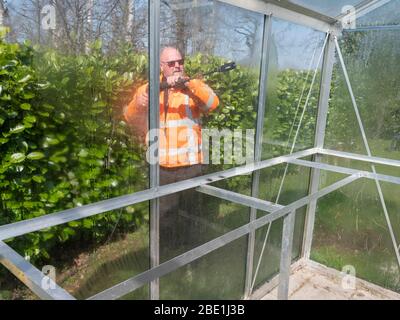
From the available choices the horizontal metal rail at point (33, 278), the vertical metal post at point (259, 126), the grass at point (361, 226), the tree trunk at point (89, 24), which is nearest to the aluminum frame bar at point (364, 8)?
the vertical metal post at point (259, 126)

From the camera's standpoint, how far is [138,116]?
160 centimetres

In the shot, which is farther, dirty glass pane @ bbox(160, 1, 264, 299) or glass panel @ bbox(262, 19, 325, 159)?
glass panel @ bbox(262, 19, 325, 159)

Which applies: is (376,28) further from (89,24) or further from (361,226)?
(89,24)

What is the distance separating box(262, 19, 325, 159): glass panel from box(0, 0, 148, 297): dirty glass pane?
1.06 m

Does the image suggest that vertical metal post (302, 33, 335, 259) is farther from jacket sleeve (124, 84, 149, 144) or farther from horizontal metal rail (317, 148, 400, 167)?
jacket sleeve (124, 84, 149, 144)

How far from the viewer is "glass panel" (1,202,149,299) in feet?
5.01

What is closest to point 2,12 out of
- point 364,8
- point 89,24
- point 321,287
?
point 89,24

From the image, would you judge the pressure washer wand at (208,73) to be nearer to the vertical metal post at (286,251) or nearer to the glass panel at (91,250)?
the glass panel at (91,250)

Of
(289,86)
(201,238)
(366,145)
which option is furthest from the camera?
(366,145)

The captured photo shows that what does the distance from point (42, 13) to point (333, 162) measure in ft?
8.25

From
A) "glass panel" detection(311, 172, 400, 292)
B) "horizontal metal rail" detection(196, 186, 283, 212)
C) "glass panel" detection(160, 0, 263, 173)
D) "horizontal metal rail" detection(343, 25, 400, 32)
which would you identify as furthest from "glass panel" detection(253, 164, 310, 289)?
"horizontal metal rail" detection(343, 25, 400, 32)

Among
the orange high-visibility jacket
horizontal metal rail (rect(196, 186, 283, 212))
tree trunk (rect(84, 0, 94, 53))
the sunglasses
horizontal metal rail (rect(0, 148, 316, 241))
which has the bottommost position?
horizontal metal rail (rect(196, 186, 283, 212))

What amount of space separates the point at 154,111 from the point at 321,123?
6.01 feet

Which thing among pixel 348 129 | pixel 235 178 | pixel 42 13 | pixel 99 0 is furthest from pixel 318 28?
pixel 42 13
